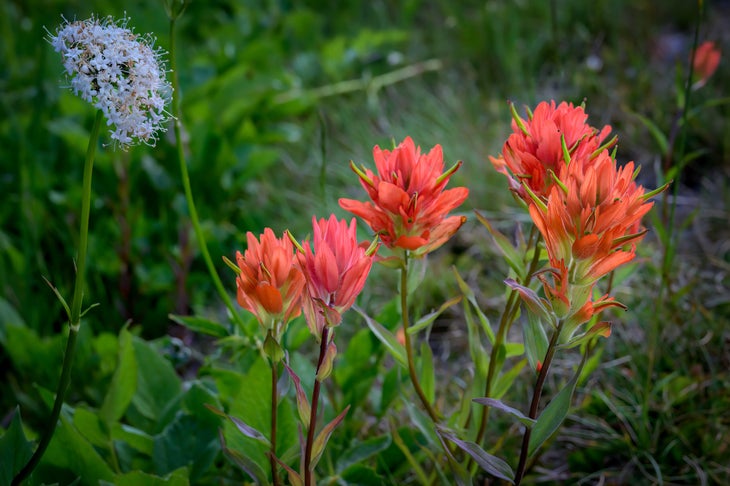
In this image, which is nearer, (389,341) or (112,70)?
(112,70)

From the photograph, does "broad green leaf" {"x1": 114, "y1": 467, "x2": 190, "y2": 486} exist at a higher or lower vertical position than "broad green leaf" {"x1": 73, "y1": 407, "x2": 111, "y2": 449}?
lower

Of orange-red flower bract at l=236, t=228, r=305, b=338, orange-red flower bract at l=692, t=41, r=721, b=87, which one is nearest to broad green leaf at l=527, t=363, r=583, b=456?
orange-red flower bract at l=236, t=228, r=305, b=338

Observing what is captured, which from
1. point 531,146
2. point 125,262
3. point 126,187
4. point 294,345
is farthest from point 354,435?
point 126,187

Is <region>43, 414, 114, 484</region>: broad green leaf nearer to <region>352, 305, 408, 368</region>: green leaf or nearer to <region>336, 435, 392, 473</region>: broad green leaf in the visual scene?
<region>336, 435, 392, 473</region>: broad green leaf

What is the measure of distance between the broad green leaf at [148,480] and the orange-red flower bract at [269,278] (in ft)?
0.91

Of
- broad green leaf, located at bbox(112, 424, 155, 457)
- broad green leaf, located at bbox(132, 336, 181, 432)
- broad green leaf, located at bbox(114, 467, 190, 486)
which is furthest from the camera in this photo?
broad green leaf, located at bbox(132, 336, 181, 432)

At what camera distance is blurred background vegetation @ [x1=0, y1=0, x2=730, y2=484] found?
4.99ft

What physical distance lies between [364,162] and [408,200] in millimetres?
1566

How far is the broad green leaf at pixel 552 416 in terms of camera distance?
0.90 m

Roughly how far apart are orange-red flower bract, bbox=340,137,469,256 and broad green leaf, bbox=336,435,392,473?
1.42 ft

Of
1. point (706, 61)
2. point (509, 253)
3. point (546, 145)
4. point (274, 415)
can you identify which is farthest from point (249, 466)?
point (706, 61)

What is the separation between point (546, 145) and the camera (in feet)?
3.04

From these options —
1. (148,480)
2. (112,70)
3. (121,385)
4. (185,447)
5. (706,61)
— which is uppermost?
(706,61)

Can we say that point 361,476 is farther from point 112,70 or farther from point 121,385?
point 112,70
